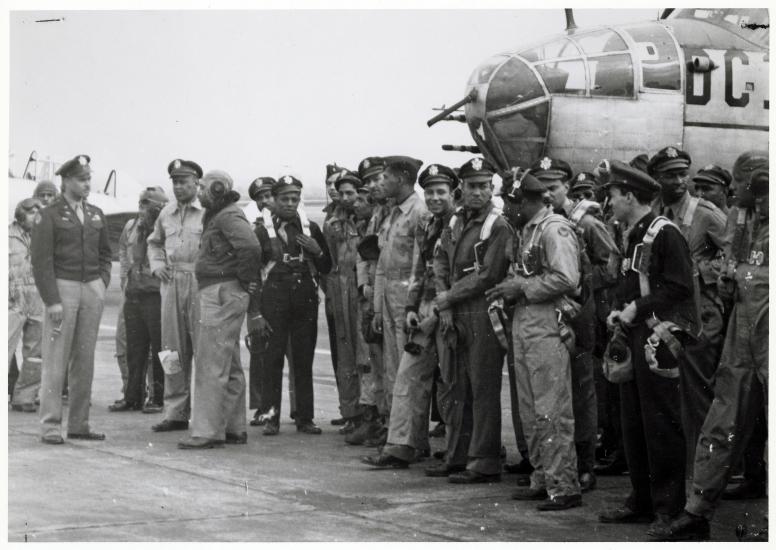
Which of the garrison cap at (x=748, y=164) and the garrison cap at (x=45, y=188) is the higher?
the garrison cap at (x=45, y=188)

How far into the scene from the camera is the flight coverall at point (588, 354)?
22.5 ft

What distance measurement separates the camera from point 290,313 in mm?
9000

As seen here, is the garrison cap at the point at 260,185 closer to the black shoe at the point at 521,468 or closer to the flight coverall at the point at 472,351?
the flight coverall at the point at 472,351

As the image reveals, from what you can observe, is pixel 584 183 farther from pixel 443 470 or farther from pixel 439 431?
pixel 443 470

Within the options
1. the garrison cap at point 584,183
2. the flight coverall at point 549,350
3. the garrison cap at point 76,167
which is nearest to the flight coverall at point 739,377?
the flight coverall at point 549,350

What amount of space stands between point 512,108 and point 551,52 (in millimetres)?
633

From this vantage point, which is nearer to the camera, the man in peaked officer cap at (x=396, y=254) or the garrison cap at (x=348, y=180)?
the man in peaked officer cap at (x=396, y=254)

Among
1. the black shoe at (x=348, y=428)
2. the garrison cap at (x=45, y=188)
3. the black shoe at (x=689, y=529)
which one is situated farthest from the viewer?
the garrison cap at (x=45, y=188)

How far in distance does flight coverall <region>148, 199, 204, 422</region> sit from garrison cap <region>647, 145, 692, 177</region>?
3.76 meters

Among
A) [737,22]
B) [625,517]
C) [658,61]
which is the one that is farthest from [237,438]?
[737,22]

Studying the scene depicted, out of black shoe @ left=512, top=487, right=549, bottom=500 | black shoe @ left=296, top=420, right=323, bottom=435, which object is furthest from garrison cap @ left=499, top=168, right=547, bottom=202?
black shoe @ left=296, top=420, right=323, bottom=435

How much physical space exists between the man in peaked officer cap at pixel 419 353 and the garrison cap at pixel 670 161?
54.1 inches

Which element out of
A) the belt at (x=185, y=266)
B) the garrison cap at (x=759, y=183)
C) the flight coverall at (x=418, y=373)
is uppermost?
the garrison cap at (x=759, y=183)

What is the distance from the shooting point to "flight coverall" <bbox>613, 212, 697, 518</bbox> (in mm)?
5645
